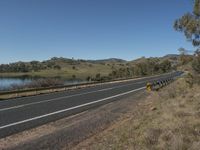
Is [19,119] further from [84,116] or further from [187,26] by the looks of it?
[187,26]

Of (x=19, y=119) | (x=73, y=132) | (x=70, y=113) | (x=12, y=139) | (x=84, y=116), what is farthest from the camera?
(x=70, y=113)

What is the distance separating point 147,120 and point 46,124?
4.07 meters

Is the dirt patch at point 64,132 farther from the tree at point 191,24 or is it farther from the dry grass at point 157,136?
the tree at point 191,24

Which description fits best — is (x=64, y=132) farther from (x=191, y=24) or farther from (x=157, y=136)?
(x=191, y=24)

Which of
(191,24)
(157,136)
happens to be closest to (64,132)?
(157,136)

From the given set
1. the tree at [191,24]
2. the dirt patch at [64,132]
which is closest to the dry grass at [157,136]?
the dirt patch at [64,132]

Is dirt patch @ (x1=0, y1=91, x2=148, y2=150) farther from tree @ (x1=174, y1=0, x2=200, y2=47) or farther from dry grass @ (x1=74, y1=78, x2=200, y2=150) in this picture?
tree @ (x1=174, y1=0, x2=200, y2=47)

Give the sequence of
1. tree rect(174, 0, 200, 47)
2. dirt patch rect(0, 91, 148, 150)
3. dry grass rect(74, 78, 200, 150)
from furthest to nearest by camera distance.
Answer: tree rect(174, 0, 200, 47)
dirt patch rect(0, 91, 148, 150)
dry grass rect(74, 78, 200, 150)

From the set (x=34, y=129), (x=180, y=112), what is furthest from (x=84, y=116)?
(x=180, y=112)

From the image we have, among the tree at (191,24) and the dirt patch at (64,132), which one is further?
the tree at (191,24)

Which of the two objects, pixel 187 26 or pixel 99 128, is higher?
pixel 187 26

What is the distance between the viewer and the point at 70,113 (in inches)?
553

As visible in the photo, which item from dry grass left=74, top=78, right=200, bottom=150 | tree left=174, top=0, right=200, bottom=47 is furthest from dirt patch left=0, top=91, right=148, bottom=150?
tree left=174, top=0, right=200, bottom=47

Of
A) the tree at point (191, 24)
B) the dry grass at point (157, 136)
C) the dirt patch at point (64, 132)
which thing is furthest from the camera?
the tree at point (191, 24)
